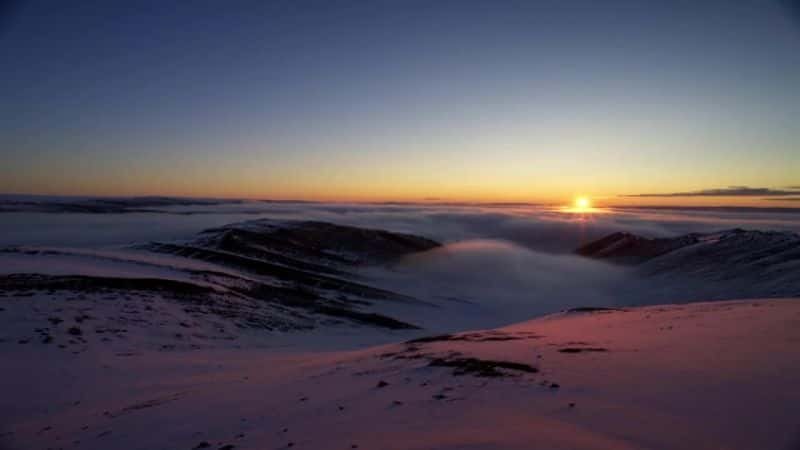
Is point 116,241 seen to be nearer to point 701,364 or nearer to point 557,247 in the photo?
point 701,364

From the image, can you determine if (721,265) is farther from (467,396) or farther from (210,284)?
(467,396)

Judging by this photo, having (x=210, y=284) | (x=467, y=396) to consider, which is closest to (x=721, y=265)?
(x=210, y=284)

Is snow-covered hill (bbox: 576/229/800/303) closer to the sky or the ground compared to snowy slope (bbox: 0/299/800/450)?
closer to the ground

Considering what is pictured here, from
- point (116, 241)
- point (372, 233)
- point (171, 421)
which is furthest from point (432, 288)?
point (171, 421)

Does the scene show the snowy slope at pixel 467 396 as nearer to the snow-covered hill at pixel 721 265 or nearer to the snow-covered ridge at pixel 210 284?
the snow-covered ridge at pixel 210 284

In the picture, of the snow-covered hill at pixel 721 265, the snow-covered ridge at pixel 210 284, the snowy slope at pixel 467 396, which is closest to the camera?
the snowy slope at pixel 467 396

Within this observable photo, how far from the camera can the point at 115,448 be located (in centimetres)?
659

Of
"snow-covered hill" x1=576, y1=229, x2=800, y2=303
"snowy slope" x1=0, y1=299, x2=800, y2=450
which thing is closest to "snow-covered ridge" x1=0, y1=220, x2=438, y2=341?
"snowy slope" x1=0, y1=299, x2=800, y2=450

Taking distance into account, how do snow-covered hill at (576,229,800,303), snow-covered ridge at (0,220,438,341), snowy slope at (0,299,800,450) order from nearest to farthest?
snowy slope at (0,299,800,450) → snow-covered ridge at (0,220,438,341) → snow-covered hill at (576,229,800,303)

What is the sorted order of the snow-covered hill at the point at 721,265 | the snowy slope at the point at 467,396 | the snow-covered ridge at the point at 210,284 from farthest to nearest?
the snow-covered hill at the point at 721,265, the snow-covered ridge at the point at 210,284, the snowy slope at the point at 467,396

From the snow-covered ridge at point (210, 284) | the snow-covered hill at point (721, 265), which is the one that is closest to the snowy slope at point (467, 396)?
the snow-covered ridge at point (210, 284)

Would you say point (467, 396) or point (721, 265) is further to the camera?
point (721, 265)

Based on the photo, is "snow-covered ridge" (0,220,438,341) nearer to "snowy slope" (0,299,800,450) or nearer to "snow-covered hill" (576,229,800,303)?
"snowy slope" (0,299,800,450)

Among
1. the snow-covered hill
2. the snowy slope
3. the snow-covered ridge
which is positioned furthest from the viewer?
the snow-covered hill
